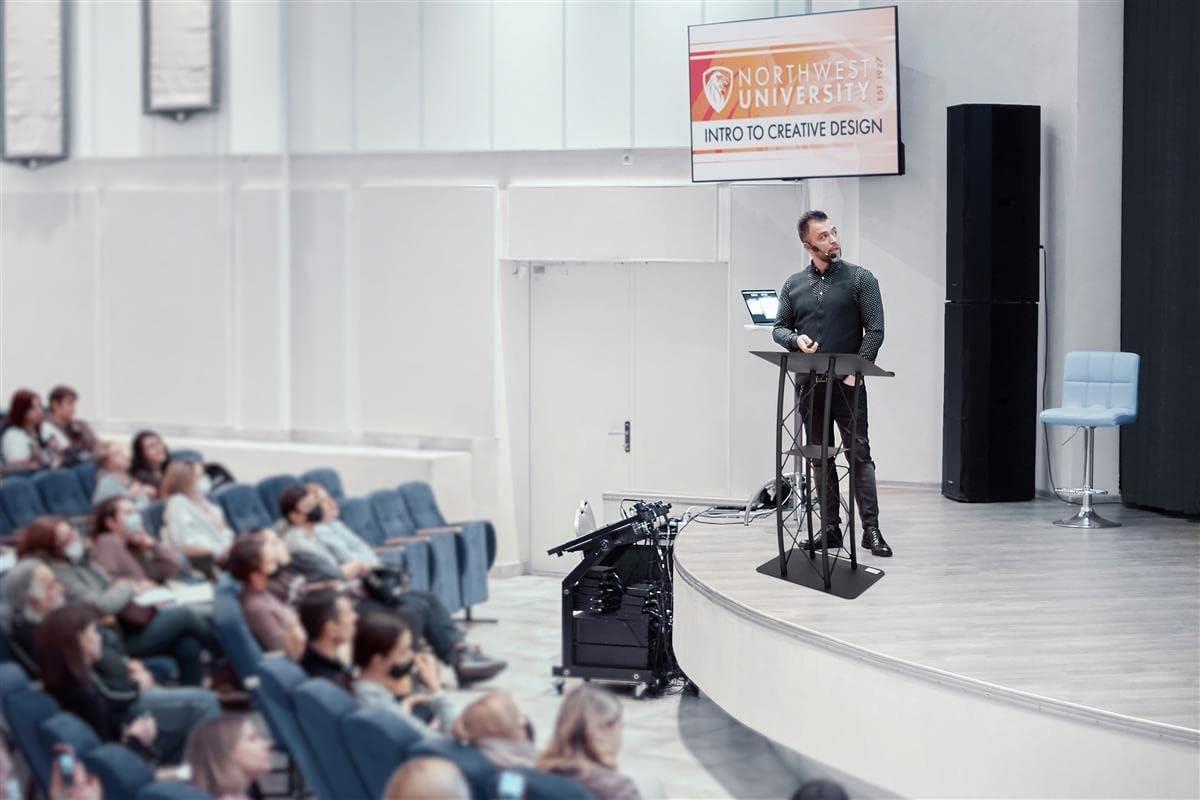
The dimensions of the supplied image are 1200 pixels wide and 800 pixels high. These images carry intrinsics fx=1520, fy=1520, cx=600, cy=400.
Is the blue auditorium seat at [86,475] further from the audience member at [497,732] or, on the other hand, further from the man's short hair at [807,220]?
the man's short hair at [807,220]

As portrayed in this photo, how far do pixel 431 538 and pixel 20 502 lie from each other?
2.79ft

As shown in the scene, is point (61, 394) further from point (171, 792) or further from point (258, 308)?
point (171, 792)

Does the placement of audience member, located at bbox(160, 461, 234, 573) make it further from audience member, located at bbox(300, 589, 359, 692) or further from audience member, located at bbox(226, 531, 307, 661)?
audience member, located at bbox(300, 589, 359, 692)

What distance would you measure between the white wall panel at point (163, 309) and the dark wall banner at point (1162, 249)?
426 centimetres

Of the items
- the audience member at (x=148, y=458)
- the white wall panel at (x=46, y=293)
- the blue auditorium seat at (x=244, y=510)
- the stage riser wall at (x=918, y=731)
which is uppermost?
the white wall panel at (x=46, y=293)

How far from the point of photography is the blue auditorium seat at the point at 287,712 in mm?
2861

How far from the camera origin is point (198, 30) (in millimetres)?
3369

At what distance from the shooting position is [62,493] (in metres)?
3.12

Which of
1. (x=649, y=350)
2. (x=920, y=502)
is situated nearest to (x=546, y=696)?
(x=920, y=502)

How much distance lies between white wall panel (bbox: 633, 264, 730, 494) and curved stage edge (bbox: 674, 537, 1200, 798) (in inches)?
128

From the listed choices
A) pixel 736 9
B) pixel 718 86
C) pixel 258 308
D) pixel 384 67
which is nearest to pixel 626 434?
pixel 718 86

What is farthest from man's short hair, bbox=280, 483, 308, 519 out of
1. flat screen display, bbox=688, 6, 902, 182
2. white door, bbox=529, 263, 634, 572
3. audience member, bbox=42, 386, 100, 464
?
flat screen display, bbox=688, 6, 902, 182

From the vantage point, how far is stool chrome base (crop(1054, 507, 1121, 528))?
610 cm

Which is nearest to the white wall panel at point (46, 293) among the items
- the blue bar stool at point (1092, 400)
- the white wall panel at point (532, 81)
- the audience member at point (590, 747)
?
the audience member at point (590, 747)
